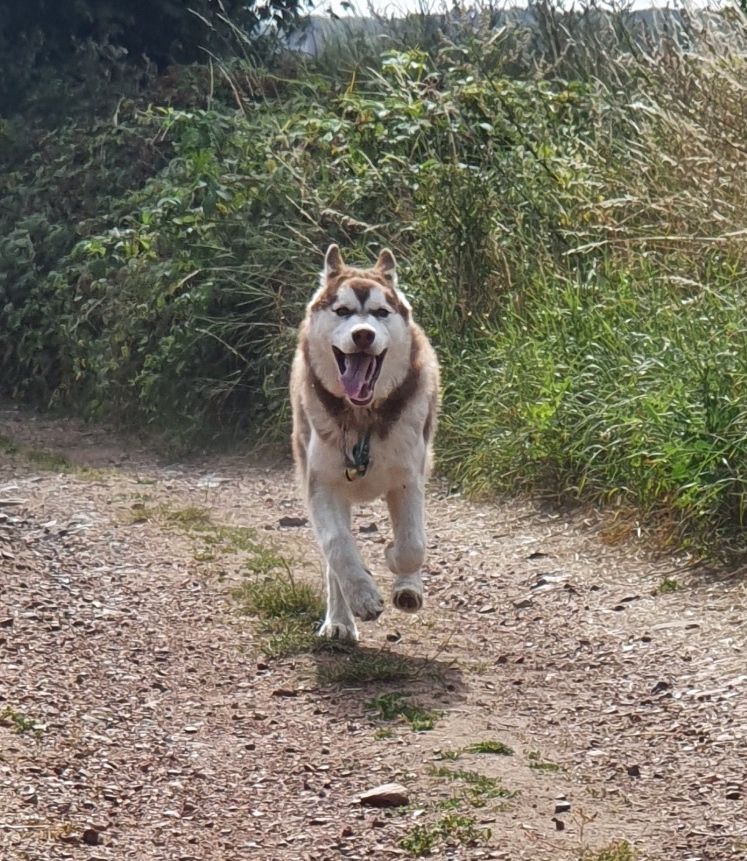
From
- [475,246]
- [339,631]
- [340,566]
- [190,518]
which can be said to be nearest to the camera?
[340,566]

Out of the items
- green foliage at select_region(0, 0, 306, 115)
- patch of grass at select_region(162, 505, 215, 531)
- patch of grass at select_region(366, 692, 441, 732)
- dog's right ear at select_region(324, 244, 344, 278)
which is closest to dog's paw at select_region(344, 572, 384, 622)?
patch of grass at select_region(366, 692, 441, 732)

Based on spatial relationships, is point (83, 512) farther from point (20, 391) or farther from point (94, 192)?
point (94, 192)

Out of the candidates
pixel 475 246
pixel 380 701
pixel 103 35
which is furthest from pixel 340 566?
pixel 103 35

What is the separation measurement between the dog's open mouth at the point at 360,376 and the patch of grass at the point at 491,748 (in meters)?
1.83

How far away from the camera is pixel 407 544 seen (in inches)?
231

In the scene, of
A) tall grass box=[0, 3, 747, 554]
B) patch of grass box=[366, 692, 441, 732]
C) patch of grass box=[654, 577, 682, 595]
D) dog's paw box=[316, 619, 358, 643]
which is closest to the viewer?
patch of grass box=[366, 692, 441, 732]

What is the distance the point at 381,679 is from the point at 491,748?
86 cm

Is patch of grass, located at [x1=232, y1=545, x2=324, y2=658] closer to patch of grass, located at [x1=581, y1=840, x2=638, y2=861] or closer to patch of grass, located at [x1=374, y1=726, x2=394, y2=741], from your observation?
patch of grass, located at [x1=374, y1=726, x2=394, y2=741]

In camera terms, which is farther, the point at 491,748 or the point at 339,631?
the point at 339,631

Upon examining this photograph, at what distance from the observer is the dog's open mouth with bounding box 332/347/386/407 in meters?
6.05

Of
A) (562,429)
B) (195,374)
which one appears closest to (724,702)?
(562,429)

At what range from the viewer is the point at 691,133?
27.7ft

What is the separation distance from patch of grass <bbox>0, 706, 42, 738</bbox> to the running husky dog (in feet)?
4.62

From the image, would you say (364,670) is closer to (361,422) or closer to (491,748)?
(491,748)
